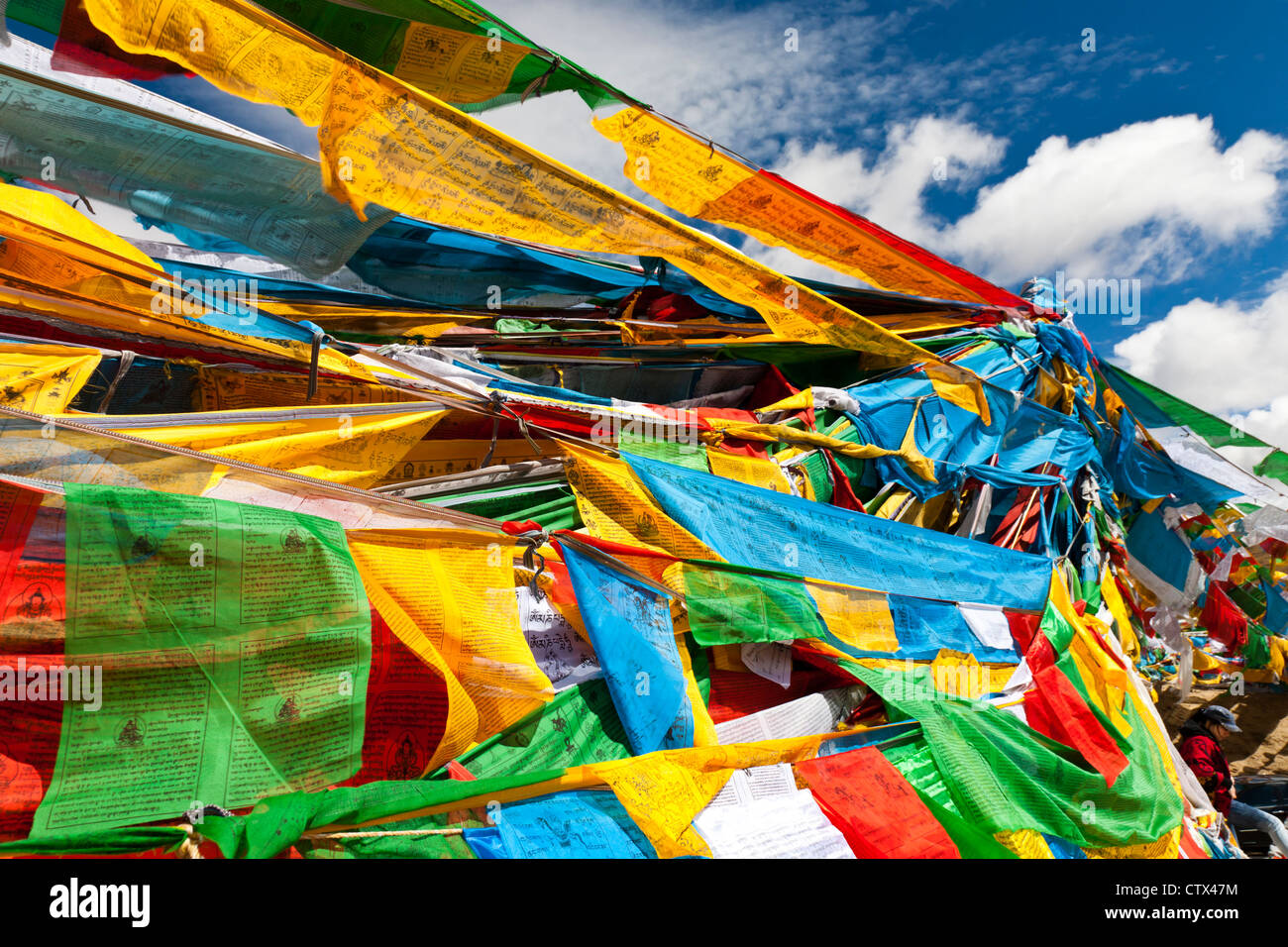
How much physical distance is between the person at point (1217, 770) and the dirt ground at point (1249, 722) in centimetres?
298

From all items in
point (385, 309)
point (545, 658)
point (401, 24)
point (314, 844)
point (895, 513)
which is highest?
point (401, 24)

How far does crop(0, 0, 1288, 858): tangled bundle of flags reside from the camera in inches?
70.9

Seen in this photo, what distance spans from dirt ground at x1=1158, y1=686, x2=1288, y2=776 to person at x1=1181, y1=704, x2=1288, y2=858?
298cm

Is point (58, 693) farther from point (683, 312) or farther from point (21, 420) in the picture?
point (683, 312)

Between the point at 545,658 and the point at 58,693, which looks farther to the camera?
the point at 545,658

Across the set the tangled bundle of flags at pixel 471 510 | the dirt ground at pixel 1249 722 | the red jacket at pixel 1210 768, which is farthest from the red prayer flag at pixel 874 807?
the dirt ground at pixel 1249 722

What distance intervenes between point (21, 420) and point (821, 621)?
2.58 meters

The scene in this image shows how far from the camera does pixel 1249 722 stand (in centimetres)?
897

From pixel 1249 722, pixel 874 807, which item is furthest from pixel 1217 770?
pixel 1249 722

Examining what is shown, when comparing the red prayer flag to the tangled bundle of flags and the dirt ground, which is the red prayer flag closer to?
the tangled bundle of flags

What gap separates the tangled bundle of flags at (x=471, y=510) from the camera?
1800mm

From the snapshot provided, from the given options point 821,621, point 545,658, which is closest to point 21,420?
point 545,658

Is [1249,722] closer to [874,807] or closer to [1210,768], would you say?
[1210,768]
